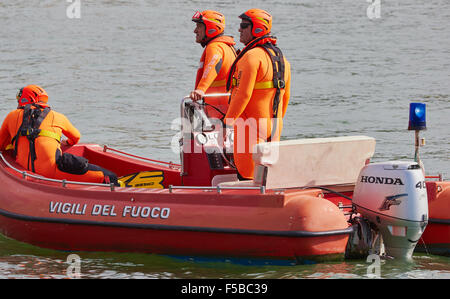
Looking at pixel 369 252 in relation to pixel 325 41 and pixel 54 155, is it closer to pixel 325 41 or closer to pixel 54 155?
pixel 54 155

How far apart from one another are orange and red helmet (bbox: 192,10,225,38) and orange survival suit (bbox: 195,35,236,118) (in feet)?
0.20

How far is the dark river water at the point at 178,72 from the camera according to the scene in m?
11.7

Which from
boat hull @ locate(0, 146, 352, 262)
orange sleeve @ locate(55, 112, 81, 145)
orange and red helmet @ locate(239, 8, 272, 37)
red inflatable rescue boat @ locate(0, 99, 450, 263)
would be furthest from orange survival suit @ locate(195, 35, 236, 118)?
boat hull @ locate(0, 146, 352, 262)

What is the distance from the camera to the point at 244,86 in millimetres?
6480

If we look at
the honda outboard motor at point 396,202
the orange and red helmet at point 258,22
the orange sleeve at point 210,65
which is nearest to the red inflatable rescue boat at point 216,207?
the honda outboard motor at point 396,202

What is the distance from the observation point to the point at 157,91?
1634 cm

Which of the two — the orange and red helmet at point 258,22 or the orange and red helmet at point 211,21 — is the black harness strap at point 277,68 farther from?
the orange and red helmet at point 211,21

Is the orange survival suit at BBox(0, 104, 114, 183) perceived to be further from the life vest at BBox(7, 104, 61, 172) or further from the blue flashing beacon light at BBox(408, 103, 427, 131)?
the blue flashing beacon light at BBox(408, 103, 427, 131)

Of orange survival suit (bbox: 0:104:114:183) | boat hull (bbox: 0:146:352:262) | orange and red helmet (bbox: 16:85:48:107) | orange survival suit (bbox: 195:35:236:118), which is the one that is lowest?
boat hull (bbox: 0:146:352:262)

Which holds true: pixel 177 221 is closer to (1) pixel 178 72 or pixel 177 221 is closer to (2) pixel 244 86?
(2) pixel 244 86

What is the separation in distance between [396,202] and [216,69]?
87.3 inches

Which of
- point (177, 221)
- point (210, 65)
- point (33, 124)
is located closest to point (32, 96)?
point (33, 124)

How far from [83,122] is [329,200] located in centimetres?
858

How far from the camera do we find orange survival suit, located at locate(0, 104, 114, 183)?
7.21 meters
